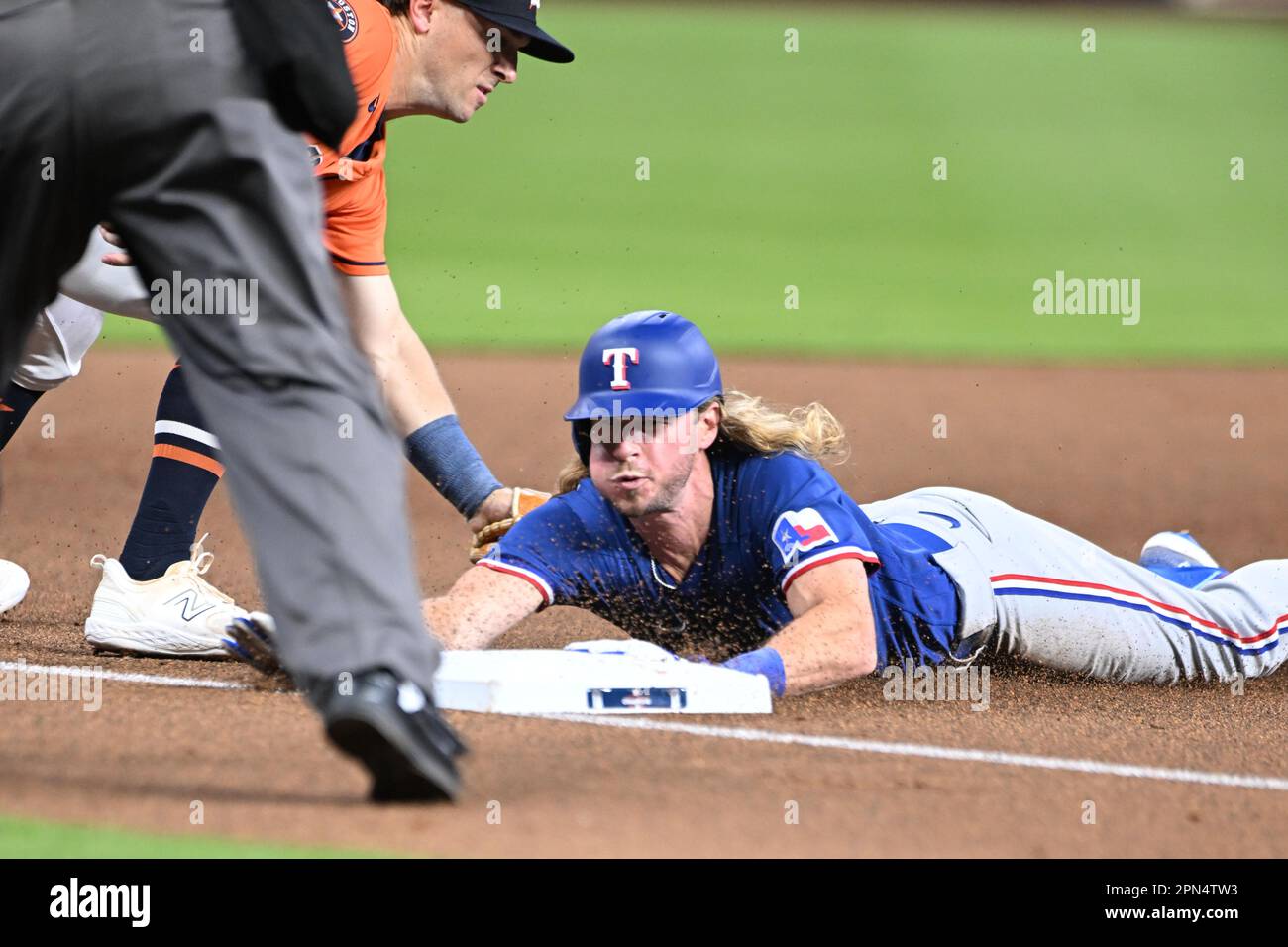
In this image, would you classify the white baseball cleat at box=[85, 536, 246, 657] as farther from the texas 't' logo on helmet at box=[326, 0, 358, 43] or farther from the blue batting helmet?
the texas 't' logo on helmet at box=[326, 0, 358, 43]

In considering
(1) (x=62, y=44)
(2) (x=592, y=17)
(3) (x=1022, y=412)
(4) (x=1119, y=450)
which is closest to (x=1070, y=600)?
(1) (x=62, y=44)

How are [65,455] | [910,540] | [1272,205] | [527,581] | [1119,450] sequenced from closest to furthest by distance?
[527,581]
[910,540]
[65,455]
[1119,450]
[1272,205]

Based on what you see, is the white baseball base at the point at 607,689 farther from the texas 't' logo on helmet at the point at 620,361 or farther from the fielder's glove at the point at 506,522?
the fielder's glove at the point at 506,522

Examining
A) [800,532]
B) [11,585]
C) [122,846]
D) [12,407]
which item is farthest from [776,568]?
[12,407]

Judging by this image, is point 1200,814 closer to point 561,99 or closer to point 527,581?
point 527,581

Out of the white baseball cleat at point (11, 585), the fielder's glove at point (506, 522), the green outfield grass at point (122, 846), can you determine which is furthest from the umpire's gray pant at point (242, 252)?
the white baseball cleat at point (11, 585)

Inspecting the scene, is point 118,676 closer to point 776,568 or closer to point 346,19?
point 776,568
